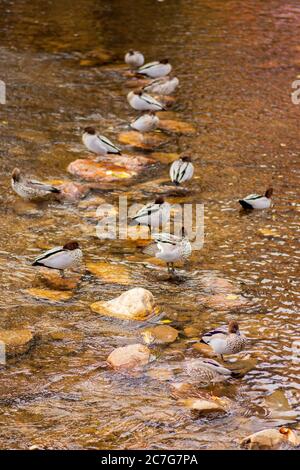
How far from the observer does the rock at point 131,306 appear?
27.0 ft

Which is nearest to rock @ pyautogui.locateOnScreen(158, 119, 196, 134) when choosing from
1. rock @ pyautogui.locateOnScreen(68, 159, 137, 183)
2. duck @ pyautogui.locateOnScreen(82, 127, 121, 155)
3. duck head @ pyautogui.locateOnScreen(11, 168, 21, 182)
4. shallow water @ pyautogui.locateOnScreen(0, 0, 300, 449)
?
shallow water @ pyautogui.locateOnScreen(0, 0, 300, 449)

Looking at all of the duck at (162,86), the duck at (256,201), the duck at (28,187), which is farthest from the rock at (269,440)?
the duck at (162,86)

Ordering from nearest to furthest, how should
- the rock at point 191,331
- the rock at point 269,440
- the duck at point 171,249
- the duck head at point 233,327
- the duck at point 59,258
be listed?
the rock at point 269,440 → the duck head at point 233,327 → the rock at point 191,331 → the duck at point 59,258 → the duck at point 171,249

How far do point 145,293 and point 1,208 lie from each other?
3186 millimetres

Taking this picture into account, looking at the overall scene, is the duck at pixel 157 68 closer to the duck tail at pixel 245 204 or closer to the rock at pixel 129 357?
the duck tail at pixel 245 204

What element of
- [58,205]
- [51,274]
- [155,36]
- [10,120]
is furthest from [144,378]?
[155,36]

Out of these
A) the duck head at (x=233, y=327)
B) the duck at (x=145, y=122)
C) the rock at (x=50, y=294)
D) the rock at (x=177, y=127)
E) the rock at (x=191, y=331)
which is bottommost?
the rock at (x=191, y=331)

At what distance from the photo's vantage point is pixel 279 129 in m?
13.8

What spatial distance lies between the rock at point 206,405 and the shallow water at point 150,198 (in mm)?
84

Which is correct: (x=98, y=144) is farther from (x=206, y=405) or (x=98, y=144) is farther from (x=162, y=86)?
(x=206, y=405)

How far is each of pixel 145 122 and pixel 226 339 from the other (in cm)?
659

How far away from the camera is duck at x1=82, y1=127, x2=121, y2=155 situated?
12.3m

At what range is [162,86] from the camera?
15.3m

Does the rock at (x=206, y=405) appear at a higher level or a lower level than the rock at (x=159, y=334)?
higher
